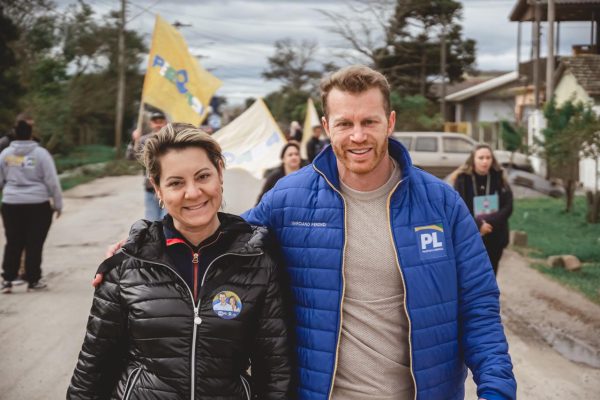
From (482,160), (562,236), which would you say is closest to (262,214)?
(482,160)

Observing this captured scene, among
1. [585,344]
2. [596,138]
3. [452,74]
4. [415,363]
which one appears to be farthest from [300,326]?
[452,74]

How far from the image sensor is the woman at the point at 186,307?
254cm

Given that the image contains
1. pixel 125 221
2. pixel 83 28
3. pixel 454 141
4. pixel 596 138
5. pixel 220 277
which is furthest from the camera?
pixel 83 28

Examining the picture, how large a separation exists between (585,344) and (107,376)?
582 cm

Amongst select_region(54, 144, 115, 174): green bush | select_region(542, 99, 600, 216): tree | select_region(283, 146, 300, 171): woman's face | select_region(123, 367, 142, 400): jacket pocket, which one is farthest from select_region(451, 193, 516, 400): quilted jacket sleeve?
select_region(54, 144, 115, 174): green bush

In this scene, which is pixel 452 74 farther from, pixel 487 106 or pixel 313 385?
pixel 313 385

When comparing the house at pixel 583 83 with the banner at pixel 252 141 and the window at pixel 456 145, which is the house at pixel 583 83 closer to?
the window at pixel 456 145

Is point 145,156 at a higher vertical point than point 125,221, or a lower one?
higher

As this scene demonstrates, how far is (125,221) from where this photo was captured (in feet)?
53.4

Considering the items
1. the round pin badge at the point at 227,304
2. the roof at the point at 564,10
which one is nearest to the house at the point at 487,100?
the roof at the point at 564,10

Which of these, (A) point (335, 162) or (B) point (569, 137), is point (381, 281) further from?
(B) point (569, 137)

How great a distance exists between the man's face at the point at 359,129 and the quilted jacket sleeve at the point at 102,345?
0.91 meters

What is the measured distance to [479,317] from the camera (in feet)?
8.96

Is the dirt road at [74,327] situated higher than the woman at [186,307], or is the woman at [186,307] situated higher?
the woman at [186,307]
